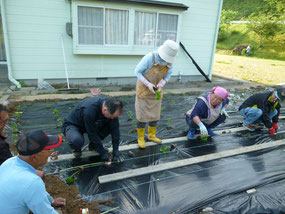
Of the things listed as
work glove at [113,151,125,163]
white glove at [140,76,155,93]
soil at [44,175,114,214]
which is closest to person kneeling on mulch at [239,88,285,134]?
white glove at [140,76,155,93]

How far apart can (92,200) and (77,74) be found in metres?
5.70

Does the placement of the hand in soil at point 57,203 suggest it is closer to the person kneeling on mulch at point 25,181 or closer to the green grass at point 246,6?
the person kneeling on mulch at point 25,181

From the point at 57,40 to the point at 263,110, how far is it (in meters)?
6.28

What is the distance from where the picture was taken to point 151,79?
10.9 ft

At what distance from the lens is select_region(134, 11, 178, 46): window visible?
754 centimetres

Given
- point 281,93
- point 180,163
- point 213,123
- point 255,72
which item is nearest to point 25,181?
point 180,163

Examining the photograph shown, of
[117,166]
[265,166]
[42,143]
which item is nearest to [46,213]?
[42,143]

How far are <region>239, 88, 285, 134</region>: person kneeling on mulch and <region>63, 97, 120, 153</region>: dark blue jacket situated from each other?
9.98 ft

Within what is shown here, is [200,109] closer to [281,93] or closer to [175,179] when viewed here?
[175,179]

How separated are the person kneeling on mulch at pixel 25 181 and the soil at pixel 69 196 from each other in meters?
0.77

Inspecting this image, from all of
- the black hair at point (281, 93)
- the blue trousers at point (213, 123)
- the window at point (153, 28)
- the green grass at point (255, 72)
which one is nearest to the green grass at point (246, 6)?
the green grass at point (255, 72)

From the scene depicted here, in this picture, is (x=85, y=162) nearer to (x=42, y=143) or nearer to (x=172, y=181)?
(x=172, y=181)

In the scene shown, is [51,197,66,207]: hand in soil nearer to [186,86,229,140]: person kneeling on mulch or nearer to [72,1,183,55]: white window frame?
[186,86,229,140]: person kneeling on mulch

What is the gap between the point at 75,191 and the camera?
2391 millimetres
